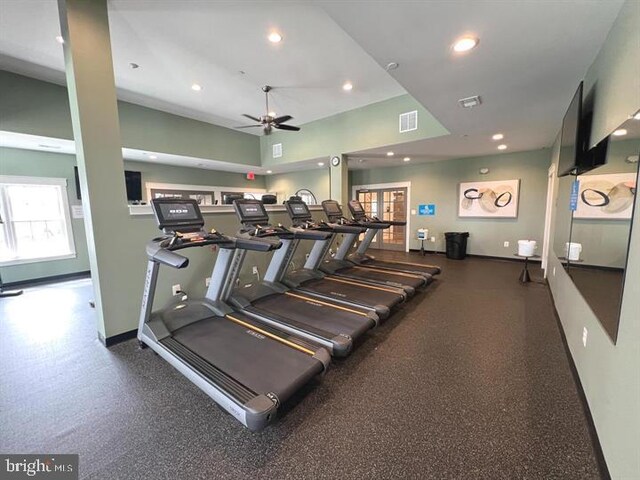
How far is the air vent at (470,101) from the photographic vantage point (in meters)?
3.23

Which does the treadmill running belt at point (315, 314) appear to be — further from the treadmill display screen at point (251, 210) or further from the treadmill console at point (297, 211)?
the treadmill console at point (297, 211)

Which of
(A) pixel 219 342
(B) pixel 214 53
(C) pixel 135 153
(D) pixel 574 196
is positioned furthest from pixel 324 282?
(C) pixel 135 153

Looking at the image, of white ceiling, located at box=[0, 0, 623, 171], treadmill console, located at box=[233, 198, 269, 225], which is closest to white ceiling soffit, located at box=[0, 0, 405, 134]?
white ceiling, located at box=[0, 0, 623, 171]

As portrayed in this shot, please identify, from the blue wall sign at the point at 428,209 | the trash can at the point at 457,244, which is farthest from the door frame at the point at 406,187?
the trash can at the point at 457,244

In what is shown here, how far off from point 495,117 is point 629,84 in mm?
2611

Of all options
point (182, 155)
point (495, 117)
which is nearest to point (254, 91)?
point (182, 155)

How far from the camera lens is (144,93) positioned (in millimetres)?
4961

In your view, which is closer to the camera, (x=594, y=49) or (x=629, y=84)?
(x=629, y=84)

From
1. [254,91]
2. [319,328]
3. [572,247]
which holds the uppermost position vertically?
[254,91]

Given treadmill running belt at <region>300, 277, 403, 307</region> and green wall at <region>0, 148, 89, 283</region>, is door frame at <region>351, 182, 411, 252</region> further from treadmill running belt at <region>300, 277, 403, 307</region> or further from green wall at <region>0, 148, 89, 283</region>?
green wall at <region>0, 148, 89, 283</region>

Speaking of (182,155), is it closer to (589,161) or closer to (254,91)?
(254,91)

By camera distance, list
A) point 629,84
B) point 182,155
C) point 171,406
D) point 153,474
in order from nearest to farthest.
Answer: point 153,474 < point 629,84 < point 171,406 < point 182,155

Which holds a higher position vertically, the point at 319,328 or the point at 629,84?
the point at 629,84

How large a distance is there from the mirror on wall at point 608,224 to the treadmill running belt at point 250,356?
6.14 feet
